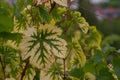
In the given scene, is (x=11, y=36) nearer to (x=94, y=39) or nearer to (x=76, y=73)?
(x=76, y=73)

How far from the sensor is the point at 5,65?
1.66 metres

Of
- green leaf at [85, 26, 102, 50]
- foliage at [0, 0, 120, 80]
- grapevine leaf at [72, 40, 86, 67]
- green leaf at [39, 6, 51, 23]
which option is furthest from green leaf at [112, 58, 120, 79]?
green leaf at [85, 26, 102, 50]

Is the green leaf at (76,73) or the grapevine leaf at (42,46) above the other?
the grapevine leaf at (42,46)

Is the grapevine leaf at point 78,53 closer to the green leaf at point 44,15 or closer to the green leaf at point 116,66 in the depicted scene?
the green leaf at point 116,66

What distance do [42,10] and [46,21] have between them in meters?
0.04

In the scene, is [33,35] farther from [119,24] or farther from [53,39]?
[119,24]

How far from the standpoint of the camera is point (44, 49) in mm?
1376

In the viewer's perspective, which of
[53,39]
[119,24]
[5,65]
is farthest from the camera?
[119,24]

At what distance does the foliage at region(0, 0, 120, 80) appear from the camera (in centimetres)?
138

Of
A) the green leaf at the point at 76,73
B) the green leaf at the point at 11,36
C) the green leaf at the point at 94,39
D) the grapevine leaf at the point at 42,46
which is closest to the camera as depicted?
the grapevine leaf at the point at 42,46

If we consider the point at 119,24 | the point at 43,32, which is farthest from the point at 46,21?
the point at 119,24

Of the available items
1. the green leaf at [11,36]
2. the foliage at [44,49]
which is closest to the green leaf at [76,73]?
the foliage at [44,49]

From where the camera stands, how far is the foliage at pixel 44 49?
1379 millimetres

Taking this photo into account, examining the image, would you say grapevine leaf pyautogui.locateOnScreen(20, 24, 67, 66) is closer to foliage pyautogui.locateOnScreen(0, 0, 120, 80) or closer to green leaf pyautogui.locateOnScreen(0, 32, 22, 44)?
foliage pyautogui.locateOnScreen(0, 0, 120, 80)
